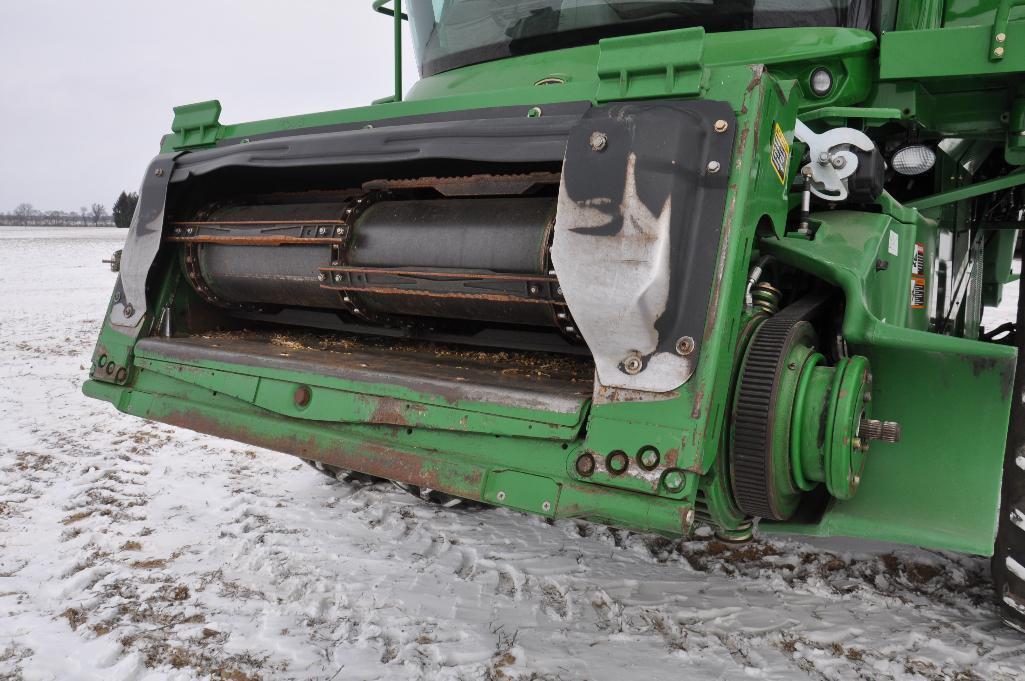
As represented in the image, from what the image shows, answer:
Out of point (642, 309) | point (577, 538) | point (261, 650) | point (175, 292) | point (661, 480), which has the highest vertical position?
point (642, 309)

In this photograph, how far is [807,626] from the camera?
8.52ft

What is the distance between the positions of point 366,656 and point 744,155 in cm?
182

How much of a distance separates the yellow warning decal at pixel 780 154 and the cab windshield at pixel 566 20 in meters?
0.90

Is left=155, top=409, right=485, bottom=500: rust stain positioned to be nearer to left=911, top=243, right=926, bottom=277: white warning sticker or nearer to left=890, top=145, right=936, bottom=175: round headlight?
left=911, top=243, right=926, bottom=277: white warning sticker

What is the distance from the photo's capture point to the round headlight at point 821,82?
2.71m

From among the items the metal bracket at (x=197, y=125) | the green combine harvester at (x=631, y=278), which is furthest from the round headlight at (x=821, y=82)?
the metal bracket at (x=197, y=125)

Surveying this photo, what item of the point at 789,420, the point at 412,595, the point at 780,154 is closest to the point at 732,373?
the point at 789,420

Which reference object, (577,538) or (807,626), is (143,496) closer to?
(577,538)

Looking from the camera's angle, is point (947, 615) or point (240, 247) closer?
point (947, 615)

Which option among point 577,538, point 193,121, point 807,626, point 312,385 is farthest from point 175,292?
point 807,626

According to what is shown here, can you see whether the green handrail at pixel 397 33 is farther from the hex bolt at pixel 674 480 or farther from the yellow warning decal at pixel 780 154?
the hex bolt at pixel 674 480

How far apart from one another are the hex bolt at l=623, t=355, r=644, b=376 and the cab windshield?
1607mm

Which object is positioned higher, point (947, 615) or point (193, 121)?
point (193, 121)

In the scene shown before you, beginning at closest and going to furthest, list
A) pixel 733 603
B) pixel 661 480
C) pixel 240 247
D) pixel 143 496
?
1. pixel 661 480
2. pixel 733 603
3. pixel 240 247
4. pixel 143 496
